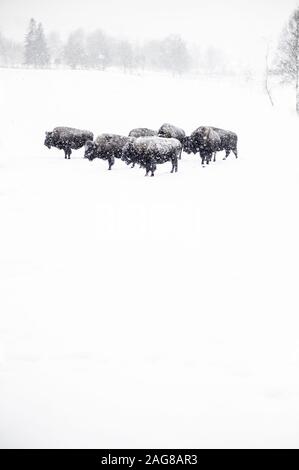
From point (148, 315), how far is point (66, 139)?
18.0 m

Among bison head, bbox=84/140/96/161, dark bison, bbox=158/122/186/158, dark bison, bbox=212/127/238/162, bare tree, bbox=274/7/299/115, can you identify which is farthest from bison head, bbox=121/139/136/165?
bare tree, bbox=274/7/299/115

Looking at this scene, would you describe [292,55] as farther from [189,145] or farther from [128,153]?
[128,153]

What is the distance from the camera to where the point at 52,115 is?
1230 inches

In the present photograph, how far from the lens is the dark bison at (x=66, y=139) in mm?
21219

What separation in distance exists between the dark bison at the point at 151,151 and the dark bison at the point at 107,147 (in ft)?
3.47

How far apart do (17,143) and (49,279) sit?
2054 centimetres

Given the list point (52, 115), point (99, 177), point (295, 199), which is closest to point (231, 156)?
point (99, 177)

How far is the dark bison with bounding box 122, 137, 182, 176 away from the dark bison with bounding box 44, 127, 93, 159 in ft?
15.9

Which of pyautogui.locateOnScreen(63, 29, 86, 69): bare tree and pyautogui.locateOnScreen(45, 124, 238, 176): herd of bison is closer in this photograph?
pyautogui.locateOnScreen(45, 124, 238, 176): herd of bison

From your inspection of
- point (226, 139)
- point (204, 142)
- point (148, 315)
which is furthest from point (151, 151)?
point (148, 315)

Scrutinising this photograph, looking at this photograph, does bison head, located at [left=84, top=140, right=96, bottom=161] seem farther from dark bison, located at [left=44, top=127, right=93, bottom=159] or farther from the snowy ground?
the snowy ground

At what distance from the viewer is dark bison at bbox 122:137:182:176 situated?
16.9 m

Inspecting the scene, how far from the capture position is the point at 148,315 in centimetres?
520

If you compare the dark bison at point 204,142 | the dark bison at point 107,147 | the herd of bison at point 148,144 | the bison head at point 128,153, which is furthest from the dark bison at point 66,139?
the dark bison at point 204,142
